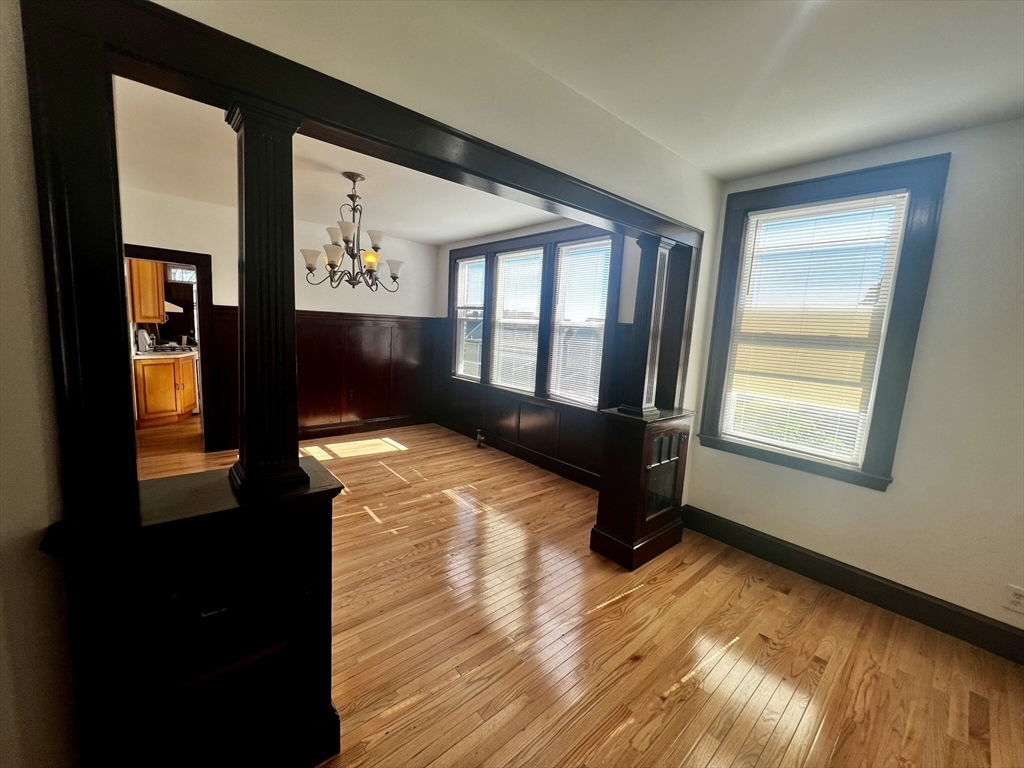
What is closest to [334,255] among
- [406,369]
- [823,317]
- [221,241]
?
[221,241]

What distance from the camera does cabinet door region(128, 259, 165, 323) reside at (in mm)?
5332

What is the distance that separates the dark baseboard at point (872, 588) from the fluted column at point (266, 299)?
2.83m

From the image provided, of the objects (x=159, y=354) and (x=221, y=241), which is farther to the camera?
(x=159, y=354)

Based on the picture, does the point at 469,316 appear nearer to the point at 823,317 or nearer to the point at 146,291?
the point at 823,317

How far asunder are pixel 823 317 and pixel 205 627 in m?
3.24

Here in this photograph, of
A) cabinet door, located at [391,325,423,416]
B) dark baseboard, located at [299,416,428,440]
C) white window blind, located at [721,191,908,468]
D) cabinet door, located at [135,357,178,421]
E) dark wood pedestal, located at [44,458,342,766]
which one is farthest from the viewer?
cabinet door, located at [391,325,423,416]

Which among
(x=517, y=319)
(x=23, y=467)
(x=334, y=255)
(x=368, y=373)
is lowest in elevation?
(x=368, y=373)

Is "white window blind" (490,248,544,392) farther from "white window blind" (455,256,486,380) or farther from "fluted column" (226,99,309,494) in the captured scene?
"fluted column" (226,99,309,494)

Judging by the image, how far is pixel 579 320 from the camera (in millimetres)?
3949

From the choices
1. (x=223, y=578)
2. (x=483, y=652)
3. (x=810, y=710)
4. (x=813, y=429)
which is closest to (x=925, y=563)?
(x=813, y=429)

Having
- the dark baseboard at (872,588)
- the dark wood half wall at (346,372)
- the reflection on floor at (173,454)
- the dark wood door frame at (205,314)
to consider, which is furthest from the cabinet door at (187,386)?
the dark baseboard at (872,588)

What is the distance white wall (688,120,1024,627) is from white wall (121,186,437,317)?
4.09 metres

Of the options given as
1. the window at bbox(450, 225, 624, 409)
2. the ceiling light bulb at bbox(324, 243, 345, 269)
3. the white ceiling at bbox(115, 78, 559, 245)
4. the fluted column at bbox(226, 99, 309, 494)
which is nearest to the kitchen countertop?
the white ceiling at bbox(115, 78, 559, 245)

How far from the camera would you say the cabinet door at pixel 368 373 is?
517 cm
